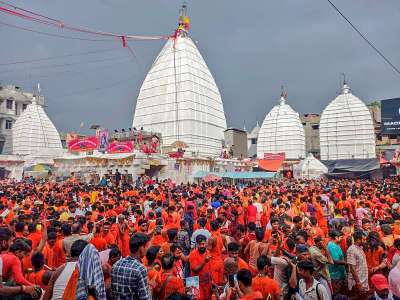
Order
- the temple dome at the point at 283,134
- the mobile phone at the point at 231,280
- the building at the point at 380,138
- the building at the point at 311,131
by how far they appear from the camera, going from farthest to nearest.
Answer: the building at the point at 311,131 < the temple dome at the point at 283,134 < the building at the point at 380,138 < the mobile phone at the point at 231,280

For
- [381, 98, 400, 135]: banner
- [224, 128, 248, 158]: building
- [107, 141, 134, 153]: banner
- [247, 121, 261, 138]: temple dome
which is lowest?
[107, 141, 134, 153]: banner

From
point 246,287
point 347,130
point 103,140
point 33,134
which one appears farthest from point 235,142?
point 246,287

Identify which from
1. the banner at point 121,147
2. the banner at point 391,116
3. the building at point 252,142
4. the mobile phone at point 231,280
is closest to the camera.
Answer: the mobile phone at point 231,280

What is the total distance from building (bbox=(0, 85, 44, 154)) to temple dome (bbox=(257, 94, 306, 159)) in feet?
136

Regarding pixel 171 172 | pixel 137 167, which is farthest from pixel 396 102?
pixel 137 167

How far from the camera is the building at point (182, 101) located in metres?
40.4

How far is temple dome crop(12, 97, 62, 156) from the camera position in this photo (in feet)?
173

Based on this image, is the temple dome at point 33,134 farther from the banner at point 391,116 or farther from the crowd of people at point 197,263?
the crowd of people at point 197,263

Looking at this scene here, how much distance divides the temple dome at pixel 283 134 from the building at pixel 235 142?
9.20 m

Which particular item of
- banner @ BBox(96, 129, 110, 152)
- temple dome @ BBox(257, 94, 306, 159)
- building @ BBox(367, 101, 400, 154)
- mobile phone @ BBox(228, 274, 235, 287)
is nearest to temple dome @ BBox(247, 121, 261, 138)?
temple dome @ BBox(257, 94, 306, 159)

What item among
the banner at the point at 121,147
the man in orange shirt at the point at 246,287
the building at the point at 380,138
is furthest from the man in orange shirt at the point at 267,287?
the building at the point at 380,138

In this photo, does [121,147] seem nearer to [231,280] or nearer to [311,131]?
[231,280]

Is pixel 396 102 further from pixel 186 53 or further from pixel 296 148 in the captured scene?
pixel 186 53

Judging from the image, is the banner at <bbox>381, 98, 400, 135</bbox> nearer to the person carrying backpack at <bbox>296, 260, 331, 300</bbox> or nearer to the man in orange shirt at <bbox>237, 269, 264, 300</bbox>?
the person carrying backpack at <bbox>296, 260, 331, 300</bbox>
